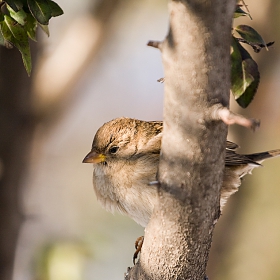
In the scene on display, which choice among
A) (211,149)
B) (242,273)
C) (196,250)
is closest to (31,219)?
(242,273)

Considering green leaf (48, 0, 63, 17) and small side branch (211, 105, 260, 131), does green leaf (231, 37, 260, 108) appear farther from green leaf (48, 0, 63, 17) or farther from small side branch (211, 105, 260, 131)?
green leaf (48, 0, 63, 17)

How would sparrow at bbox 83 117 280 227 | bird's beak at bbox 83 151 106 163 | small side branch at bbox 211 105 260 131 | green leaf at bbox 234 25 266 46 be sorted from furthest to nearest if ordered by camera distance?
bird's beak at bbox 83 151 106 163 < sparrow at bbox 83 117 280 227 < green leaf at bbox 234 25 266 46 < small side branch at bbox 211 105 260 131

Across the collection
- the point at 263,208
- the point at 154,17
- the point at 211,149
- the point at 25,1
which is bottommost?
the point at 263,208

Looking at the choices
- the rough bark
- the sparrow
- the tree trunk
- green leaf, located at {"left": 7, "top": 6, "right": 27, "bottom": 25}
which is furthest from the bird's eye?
the tree trunk

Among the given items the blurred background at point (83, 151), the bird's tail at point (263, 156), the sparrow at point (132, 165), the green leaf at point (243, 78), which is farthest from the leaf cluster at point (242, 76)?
the blurred background at point (83, 151)

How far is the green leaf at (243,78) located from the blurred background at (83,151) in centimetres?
249

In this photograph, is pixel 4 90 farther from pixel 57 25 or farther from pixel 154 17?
pixel 154 17

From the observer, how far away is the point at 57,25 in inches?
182

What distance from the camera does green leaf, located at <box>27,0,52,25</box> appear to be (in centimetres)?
177

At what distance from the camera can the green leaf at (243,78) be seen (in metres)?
1.77

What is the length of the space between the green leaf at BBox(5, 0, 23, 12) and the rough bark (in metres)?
0.53

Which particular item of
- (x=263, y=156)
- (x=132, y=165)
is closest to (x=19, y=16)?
(x=132, y=165)

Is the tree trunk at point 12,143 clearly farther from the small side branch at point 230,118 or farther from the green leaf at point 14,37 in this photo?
the small side branch at point 230,118

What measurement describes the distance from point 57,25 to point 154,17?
0.98 meters
